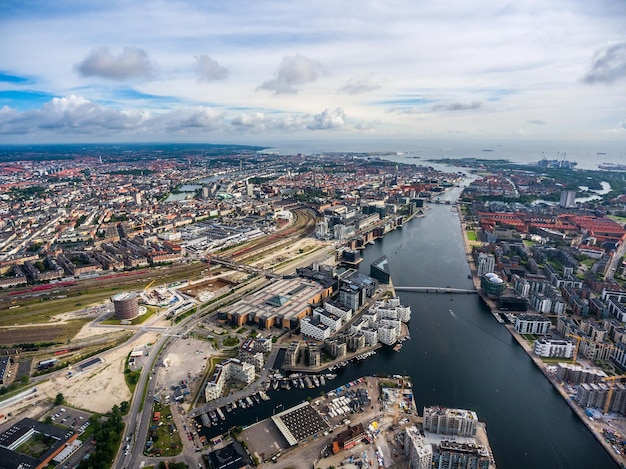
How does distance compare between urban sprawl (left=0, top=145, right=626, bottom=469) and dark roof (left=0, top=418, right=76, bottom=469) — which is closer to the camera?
dark roof (left=0, top=418, right=76, bottom=469)

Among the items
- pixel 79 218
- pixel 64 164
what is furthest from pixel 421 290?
pixel 64 164

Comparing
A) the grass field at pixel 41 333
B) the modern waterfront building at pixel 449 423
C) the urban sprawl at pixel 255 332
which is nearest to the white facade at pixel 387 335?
the urban sprawl at pixel 255 332

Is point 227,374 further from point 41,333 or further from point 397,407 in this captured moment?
point 41,333

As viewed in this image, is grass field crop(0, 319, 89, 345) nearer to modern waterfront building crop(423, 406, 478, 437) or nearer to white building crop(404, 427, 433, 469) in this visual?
white building crop(404, 427, 433, 469)

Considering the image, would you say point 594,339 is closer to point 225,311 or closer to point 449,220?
point 225,311

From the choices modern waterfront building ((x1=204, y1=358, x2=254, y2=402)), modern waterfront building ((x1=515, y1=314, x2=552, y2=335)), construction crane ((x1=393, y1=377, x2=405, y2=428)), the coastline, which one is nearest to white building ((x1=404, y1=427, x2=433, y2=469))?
construction crane ((x1=393, y1=377, x2=405, y2=428))

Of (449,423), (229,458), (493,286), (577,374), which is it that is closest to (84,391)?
(229,458)

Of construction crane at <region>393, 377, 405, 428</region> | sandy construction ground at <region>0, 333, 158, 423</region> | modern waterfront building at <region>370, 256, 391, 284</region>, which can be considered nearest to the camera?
construction crane at <region>393, 377, 405, 428</region>
